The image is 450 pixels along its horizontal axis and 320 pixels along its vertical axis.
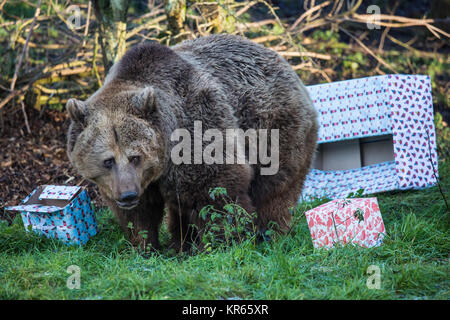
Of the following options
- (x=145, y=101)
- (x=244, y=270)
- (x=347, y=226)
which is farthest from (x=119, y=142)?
(x=347, y=226)

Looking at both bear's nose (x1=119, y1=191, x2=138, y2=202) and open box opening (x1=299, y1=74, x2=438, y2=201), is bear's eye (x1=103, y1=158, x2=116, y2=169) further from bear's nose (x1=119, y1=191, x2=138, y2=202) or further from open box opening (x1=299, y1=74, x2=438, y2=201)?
open box opening (x1=299, y1=74, x2=438, y2=201)

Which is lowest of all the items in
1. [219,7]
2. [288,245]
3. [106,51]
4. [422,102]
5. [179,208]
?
[288,245]

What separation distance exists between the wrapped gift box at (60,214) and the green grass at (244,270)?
10 cm

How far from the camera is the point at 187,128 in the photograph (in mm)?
4562

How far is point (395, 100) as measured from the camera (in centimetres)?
651

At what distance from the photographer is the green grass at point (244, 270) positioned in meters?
3.41

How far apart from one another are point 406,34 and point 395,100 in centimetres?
622

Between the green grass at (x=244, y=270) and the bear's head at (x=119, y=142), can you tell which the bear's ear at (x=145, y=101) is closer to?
the bear's head at (x=119, y=142)

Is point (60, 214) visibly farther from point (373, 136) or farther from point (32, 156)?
point (373, 136)

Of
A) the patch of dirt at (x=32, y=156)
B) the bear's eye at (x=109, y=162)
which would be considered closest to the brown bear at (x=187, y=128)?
the bear's eye at (x=109, y=162)

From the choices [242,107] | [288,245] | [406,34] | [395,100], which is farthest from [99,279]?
[406,34]

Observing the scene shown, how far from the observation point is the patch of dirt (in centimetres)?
657
